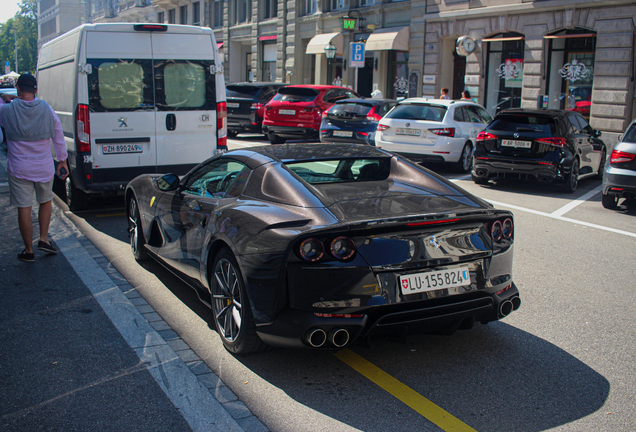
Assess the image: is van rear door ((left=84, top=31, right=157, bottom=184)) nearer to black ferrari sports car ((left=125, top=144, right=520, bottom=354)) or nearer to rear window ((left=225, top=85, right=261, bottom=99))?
black ferrari sports car ((left=125, top=144, right=520, bottom=354))

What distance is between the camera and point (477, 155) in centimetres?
1227

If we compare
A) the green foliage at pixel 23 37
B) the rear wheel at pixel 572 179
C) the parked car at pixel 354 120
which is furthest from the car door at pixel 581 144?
the green foliage at pixel 23 37

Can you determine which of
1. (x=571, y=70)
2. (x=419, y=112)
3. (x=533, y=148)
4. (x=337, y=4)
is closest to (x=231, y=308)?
(x=533, y=148)

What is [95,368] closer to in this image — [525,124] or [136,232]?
[136,232]

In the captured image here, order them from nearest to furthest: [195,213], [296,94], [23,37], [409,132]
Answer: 1. [195,213]
2. [409,132]
3. [296,94]
4. [23,37]

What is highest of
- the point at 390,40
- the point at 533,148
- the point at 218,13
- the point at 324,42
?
the point at 218,13

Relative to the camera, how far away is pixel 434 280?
11.9 feet

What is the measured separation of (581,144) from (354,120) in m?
5.31

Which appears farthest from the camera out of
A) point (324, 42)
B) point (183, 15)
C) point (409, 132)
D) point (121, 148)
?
point (183, 15)

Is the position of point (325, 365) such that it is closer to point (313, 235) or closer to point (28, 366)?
point (313, 235)

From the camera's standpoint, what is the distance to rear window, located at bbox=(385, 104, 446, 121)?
44.8ft

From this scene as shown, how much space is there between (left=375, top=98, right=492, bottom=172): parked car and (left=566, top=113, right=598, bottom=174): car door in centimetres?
237

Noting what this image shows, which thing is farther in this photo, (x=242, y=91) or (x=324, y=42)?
(x=324, y=42)

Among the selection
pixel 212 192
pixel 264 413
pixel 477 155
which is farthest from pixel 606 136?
pixel 264 413
